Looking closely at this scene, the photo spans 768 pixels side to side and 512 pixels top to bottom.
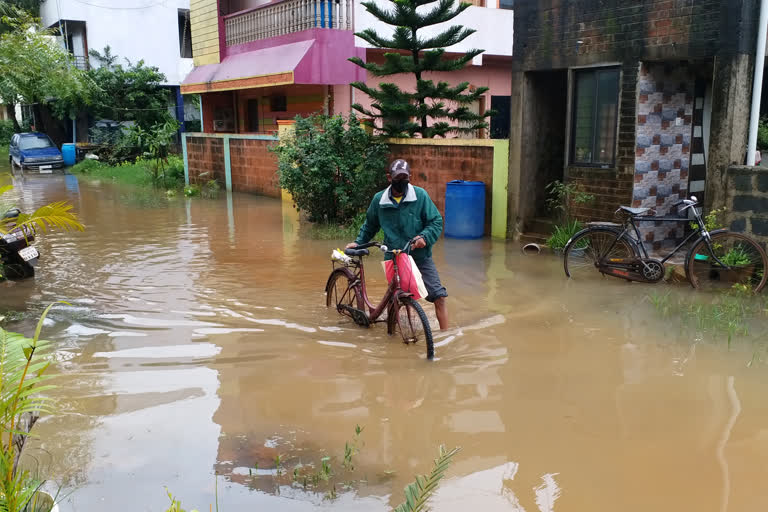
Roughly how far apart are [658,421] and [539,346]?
168 cm

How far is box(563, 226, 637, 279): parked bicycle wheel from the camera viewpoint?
27.6 ft

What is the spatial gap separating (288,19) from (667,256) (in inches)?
512

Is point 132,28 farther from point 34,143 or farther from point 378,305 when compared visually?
point 378,305

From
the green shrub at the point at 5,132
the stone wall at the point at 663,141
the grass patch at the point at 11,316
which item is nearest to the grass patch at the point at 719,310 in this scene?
the stone wall at the point at 663,141

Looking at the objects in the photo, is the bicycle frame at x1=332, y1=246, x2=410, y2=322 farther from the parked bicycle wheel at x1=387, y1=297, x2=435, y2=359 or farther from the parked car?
the parked car

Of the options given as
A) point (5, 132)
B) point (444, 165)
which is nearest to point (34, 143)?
point (5, 132)

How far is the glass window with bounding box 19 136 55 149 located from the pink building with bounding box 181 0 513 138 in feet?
29.7

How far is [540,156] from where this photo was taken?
36.5 ft

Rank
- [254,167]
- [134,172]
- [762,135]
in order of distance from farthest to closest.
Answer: [134,172], [254,167], [762,135]

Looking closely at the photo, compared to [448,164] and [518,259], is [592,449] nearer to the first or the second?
[518,259]

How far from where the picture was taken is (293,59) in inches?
671

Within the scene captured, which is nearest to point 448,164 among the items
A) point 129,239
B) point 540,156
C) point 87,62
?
point 540,156

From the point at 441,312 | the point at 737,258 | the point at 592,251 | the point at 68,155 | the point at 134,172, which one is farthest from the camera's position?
the point at 68,155

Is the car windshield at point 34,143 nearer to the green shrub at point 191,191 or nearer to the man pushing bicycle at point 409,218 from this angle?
the green shrub at point 191,191
